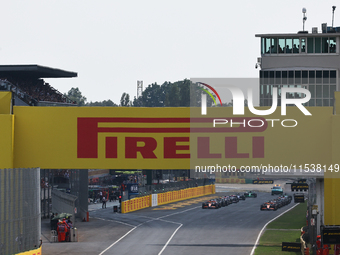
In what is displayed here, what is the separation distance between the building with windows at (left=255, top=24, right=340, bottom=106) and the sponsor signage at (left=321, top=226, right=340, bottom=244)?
1658 inches

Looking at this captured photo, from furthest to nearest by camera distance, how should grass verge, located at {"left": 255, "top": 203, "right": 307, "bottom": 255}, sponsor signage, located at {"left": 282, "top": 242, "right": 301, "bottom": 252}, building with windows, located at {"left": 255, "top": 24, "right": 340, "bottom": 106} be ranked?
building with windows, located at {"left": 255, "top": 24, "right": 340, "bottom": 106}
grass verge, located at {"left": 255, "top": 203, "right": 307, "bottom": 255}
sponsor signage, located at {"left": 282, "top": 242, "right": 301, "bottom": 252}

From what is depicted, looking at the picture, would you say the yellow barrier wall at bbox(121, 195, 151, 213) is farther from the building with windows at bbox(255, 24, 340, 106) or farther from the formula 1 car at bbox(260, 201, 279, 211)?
Answer: the building with windows at bbox(255, 24, 340, 106)

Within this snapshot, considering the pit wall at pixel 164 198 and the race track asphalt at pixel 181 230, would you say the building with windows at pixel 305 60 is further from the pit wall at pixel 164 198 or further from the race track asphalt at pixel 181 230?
the pit wall at pixel 164 198

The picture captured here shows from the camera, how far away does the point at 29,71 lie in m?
65.5

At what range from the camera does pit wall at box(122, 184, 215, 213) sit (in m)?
57.3

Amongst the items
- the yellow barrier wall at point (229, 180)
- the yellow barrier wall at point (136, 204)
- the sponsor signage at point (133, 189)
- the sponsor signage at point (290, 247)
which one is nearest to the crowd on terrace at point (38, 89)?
the sponsor signage at point (133, 189)

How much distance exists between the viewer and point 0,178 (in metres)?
21.8

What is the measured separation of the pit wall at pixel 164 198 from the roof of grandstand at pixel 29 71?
62.2ft

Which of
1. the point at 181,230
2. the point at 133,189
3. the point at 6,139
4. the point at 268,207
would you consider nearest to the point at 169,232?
the point at 181,230

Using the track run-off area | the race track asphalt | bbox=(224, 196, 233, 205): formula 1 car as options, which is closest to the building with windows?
bbox=(224, 196, 233, 205): formula 1 car

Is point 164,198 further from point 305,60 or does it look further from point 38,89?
point 305,60

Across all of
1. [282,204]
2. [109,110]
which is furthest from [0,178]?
[282,204]

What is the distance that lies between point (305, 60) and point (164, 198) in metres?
22.9

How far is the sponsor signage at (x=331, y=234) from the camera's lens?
25253 mm
